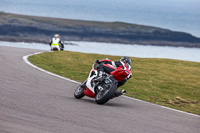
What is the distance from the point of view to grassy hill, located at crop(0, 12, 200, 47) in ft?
371

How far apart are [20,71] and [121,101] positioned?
5544 millimetres

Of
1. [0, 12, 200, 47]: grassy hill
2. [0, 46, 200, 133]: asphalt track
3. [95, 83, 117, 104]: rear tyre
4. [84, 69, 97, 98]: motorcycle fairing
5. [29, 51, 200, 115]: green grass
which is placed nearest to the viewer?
[0, 46, 200, 133]: asphalt track

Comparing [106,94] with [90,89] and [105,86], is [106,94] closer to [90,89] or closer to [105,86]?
[105,86]

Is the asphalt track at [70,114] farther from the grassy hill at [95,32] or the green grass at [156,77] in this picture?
the grassy hill at [95,32]

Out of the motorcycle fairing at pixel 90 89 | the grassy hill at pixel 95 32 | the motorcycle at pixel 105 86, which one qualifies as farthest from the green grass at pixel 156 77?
the grassy hill at pixel 95 32

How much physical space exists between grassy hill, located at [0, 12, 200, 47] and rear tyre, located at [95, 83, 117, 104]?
313 feet

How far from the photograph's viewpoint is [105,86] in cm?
1084

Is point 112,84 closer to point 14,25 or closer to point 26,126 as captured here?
point 26,126

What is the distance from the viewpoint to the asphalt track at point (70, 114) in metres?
7.70

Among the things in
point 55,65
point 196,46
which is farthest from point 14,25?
point 55,65

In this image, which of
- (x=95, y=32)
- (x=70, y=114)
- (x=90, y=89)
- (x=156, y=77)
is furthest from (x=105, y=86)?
(x=95, y=32)

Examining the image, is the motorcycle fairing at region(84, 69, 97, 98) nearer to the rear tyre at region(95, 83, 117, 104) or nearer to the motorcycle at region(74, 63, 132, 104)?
the motorcycle at region(74, 63, 132, 104)

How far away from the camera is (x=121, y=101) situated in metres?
12.3

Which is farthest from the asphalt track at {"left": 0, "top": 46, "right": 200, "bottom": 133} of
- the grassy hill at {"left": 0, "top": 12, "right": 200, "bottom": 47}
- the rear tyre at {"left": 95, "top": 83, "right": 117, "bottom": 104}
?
the grassy hill at {"left": 0, "top": 12, "right": 200, "bottom": 47}
